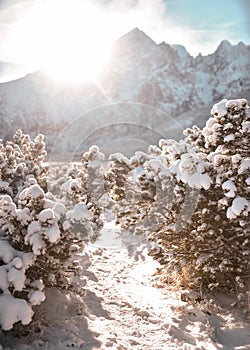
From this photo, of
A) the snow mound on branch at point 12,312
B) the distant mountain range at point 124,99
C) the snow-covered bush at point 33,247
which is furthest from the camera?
the distant mountain range at point 124,99

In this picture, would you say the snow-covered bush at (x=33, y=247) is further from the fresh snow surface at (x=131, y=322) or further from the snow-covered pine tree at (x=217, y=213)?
the snow-covered pine tree at (x=217, y=213)

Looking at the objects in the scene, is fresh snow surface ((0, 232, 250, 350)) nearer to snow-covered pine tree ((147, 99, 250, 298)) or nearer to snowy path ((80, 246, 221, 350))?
snowy path ((80, 246, 221, 350))

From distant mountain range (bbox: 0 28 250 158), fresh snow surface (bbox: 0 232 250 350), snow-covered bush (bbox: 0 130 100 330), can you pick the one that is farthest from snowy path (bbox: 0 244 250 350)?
distant mountain range (bbox: 0 28 250 158)

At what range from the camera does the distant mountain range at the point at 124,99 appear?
415ft

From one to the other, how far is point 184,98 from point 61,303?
146 meters

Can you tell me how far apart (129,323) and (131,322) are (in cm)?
6

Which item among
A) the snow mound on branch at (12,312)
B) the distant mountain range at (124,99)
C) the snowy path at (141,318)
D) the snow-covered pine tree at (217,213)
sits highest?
the distant mountain range at (124,99)

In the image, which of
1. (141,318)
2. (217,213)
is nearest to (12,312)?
(141,318)

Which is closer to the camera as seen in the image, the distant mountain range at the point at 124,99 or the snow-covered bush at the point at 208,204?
the snow-covered bush at the point at 208,204

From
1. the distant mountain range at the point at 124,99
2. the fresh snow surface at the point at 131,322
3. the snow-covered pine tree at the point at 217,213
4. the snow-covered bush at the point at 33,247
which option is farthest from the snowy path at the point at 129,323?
the distant mountain range at the point at 124,99

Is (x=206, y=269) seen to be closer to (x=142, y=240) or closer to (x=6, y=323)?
(x=6, y=323)

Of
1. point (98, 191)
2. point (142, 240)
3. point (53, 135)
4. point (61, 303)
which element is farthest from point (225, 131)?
point (53, 135)

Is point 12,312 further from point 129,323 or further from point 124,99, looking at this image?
point 124,99

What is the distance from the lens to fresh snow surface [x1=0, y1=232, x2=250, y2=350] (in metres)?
5.91
